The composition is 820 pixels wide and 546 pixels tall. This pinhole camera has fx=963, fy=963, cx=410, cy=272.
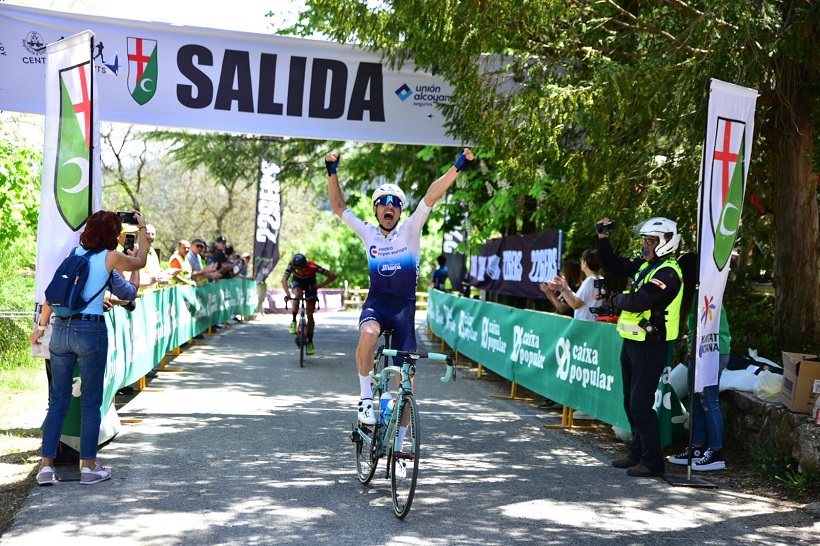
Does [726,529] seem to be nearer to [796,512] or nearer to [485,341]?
[796,512]

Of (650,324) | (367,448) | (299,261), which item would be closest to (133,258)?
(367,448)

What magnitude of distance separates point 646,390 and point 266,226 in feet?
86.4

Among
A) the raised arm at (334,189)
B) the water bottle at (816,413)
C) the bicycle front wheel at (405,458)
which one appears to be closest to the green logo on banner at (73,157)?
the raised arm at (334,189)

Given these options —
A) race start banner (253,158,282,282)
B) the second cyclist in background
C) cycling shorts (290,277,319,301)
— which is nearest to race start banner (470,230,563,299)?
the second cyclist in background

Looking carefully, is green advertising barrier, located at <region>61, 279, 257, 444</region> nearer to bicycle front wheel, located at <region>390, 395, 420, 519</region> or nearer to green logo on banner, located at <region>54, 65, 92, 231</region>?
green logo on banner, located at <region>54, 65, 92, 231</region>

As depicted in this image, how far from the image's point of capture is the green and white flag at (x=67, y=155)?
25.7 feet

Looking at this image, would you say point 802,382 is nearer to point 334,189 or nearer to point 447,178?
point 447,178

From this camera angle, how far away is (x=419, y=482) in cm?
750

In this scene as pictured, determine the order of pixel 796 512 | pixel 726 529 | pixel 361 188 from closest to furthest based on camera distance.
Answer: pixel 726 529 < pixel 796 512 < pixel 361 188

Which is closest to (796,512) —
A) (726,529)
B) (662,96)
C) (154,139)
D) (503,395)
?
(726,529)

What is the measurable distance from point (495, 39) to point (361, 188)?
1271 cm

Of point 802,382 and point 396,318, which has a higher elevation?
point 396,318

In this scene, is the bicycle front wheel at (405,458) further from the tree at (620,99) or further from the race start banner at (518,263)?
the race start banner at (518,263)

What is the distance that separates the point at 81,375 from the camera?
711cm
